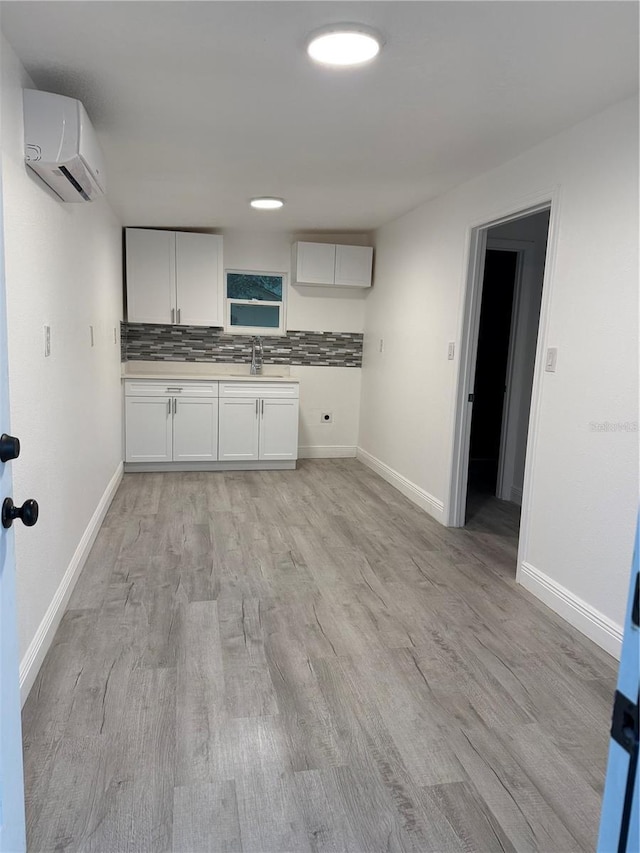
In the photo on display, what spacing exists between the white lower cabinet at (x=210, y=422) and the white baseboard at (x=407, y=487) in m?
0.81

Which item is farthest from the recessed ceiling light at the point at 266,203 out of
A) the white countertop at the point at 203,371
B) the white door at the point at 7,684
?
the white door at the point at 7,684

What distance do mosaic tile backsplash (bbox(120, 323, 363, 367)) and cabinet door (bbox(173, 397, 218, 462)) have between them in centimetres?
72

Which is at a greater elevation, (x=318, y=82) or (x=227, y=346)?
(x=318, y=82)

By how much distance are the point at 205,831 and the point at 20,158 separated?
221 cm

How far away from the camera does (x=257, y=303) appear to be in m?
5.88

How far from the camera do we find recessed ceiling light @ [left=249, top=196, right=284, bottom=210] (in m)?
4.18

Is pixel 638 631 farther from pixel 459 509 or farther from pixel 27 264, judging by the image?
pixel 459 509

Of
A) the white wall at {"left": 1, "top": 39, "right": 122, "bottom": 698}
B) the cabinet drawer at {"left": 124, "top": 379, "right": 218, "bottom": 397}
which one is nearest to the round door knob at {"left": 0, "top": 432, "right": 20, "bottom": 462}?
the white wall at {"left": 1, "top": 39, "right": 122, "bottom": 698}

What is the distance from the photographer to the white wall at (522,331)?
15.1ft

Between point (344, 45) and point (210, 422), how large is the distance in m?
3.76

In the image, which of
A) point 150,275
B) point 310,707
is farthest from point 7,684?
point 150,275

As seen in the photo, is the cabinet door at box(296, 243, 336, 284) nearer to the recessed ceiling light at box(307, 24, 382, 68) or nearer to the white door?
the recessed ceiling light at box(307, 24, 382, 68)

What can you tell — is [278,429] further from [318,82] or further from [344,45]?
[344,45]

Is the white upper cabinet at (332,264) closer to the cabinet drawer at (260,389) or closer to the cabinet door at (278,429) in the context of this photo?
the cabinet drawer at (260,389)
